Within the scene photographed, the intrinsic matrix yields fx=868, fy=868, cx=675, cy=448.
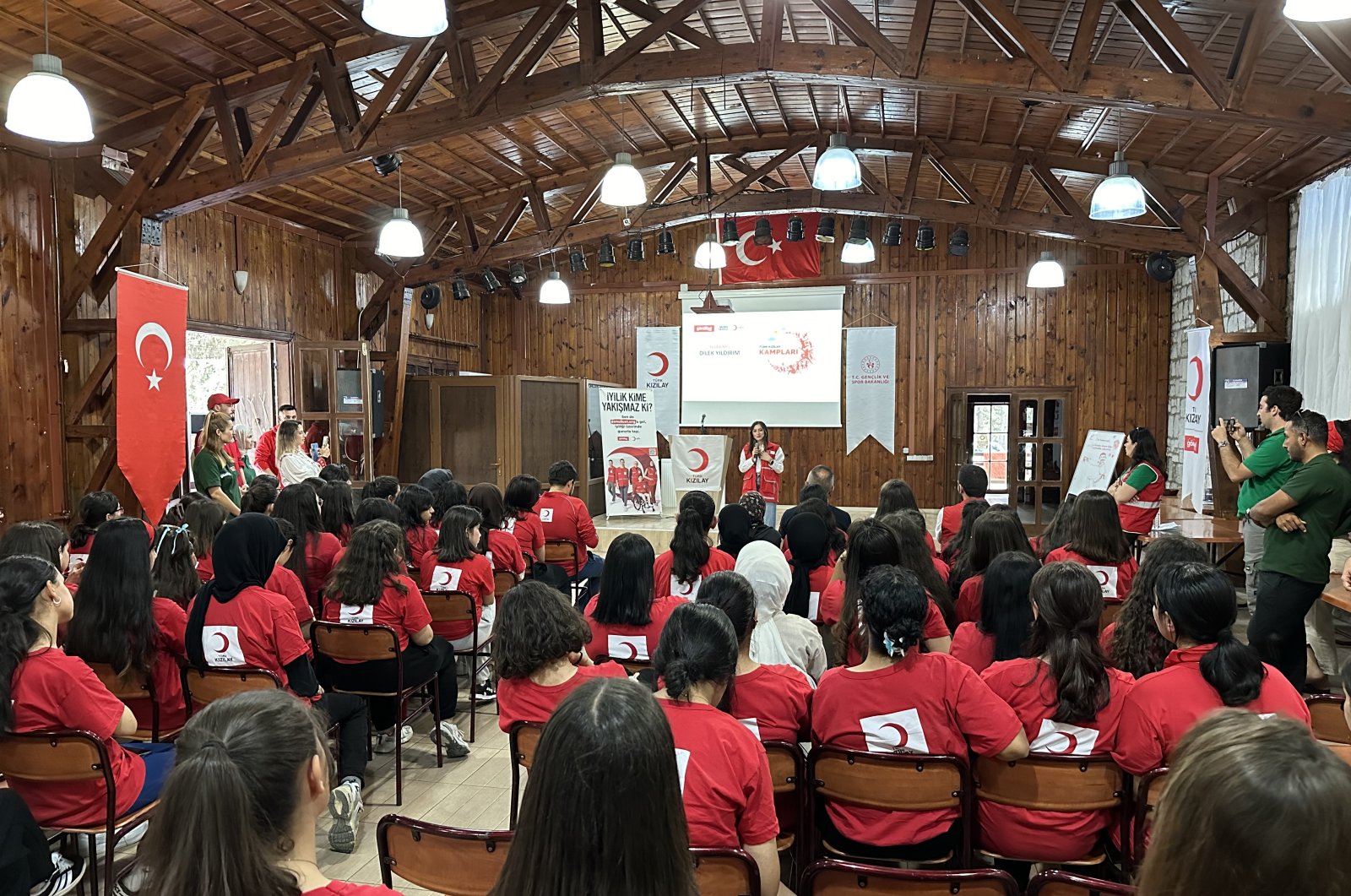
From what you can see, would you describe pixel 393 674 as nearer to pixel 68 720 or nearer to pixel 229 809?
pixel 68 720

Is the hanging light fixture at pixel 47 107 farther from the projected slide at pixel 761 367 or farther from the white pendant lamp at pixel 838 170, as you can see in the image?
the projected slide at pixel 761 367

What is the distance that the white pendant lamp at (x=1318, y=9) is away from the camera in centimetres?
310

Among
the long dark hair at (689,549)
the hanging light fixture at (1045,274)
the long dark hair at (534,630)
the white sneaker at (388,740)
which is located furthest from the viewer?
the hanging light fixture at (1045,274)

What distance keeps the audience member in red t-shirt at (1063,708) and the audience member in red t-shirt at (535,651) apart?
117 cm

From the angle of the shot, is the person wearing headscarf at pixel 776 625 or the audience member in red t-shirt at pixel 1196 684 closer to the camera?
the audience member in red t-shirt at pixel 1196 684

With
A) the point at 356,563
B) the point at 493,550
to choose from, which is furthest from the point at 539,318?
Answer: the point at 356,563

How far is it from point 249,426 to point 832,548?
7121 millimetres

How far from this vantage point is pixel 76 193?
649 centimetres

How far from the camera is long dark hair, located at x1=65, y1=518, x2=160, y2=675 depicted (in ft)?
9.32

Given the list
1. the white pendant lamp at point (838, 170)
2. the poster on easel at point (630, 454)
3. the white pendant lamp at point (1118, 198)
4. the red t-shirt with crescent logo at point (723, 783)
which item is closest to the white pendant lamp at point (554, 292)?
the poster on easel at point (630, 454)

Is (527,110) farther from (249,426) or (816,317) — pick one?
(816,317)

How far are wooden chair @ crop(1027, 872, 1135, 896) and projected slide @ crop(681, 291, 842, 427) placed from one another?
1142 centimetres

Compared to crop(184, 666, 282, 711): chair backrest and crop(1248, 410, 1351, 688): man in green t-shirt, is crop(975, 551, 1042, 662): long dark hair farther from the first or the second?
crop(184, 666, 282, 711): chair backrest

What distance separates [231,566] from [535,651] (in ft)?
3.92
